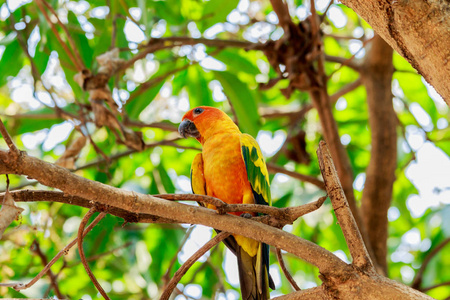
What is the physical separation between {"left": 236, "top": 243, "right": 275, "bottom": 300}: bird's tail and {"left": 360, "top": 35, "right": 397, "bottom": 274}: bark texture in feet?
4.20

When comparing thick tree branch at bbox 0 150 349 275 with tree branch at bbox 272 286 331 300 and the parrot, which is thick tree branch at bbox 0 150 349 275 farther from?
the parrot

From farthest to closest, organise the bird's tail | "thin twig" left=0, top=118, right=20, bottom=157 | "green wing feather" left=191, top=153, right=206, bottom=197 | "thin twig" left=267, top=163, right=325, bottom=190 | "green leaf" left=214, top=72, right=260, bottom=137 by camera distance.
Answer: "green leaf" left=214, top=72, right=260, bottom=137
"thin twig" left=267, top=163, right=325, bottom=190
"green wing feather" left=191, top=153, right=206, bottom=197
the bird's tail
"thin twig" left=0, top=118, right=20, bottom=157

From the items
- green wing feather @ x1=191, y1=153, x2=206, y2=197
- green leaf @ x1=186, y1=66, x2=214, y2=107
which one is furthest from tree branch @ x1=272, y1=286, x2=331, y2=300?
green leaf @ x1=186, y1=66, x2=214, y2=107

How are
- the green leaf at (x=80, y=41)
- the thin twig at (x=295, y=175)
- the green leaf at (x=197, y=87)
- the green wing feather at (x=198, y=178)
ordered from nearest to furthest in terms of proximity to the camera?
the green wing feather at (x=198, y=178), the thin twig at (x=295, y=175), the green leaf at (x=80, y=41), the green leaf at (x=197, y=87)

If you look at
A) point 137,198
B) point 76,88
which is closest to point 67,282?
point 76,88

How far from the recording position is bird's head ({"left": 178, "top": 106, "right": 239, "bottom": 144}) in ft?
11.3

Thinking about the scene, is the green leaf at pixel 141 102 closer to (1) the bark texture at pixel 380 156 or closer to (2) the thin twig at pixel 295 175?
(2) the thin twig at pixel 295 175

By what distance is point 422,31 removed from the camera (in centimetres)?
131

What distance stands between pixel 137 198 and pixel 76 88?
8.27 feet

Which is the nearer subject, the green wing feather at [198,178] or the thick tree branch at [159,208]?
the thick tree branch at [159,208]

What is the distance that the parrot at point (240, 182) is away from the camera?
2492 millimetres

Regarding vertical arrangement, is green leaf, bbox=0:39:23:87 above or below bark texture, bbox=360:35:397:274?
above

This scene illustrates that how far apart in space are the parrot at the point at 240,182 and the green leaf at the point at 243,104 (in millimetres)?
300

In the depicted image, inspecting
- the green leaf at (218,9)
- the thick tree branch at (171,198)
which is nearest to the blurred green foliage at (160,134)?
the green leaf at (218,9)
